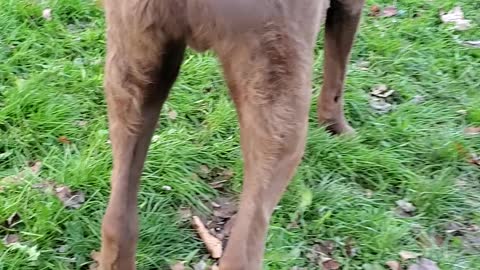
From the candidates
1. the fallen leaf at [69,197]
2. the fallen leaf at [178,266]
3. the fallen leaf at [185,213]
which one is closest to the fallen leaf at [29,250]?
the fallen leaf at [69,197]

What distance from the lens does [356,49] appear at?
461 cm

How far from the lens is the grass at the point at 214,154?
329cm

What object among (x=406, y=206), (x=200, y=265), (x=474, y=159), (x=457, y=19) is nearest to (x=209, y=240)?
(x=200, y=265)

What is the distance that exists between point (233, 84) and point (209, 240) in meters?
1.09

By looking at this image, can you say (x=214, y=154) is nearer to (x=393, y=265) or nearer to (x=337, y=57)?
(x=337, y=57)

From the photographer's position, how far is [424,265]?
3371 mm

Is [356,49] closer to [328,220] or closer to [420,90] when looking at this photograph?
[420,90]

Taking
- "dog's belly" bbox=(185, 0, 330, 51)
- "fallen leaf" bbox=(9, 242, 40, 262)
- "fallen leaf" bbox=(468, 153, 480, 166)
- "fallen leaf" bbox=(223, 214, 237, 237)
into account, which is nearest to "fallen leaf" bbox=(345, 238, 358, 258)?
"fallen leaf" bbox=(223, 214, 237, 237)

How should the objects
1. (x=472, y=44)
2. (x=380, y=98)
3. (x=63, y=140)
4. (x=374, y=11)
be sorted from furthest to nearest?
(x=374, y=11) < (x=472, y=44) < (x=380, y=98) < (x=63, y=140)

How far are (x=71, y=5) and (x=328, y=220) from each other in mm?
1883

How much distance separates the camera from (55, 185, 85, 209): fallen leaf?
3.33 meters

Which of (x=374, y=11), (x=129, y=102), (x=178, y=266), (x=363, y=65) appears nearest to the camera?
(x=129, y=102)

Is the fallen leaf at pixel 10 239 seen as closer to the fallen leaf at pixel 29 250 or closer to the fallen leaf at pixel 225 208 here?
the fallen leaf at pixel 29 250

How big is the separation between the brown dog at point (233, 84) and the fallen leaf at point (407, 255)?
3.28 ft
